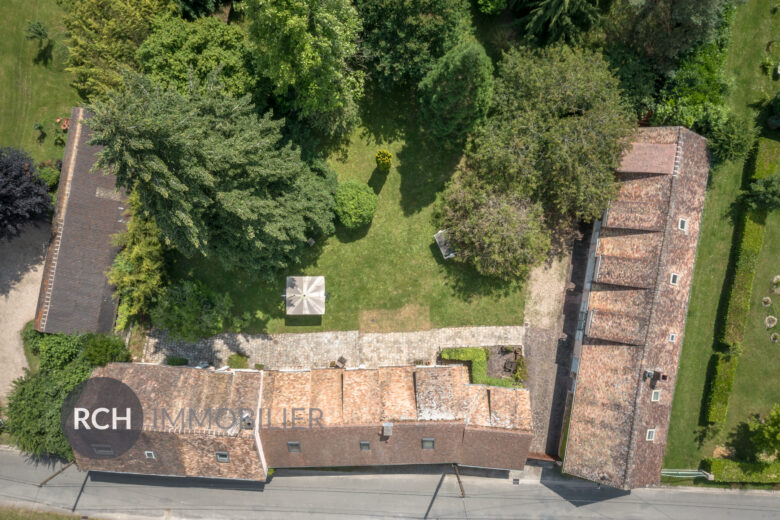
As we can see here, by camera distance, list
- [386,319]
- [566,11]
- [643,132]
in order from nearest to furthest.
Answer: [566,11] → [643,132] → [386,319]

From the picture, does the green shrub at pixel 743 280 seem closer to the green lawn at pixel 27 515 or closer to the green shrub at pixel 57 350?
the green shrub at pixel 57 350

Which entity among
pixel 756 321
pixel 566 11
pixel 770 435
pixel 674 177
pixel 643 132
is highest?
pixel 566 11

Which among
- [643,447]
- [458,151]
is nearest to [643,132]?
[458,151]

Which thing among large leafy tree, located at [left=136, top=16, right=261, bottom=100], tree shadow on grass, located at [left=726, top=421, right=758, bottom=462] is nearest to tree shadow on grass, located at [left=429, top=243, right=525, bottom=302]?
large leafy tree, located at [left=136, top=16, right=261, bottom=100]

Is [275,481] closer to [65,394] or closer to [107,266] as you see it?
[65,394]

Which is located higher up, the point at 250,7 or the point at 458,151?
the point at 250,7

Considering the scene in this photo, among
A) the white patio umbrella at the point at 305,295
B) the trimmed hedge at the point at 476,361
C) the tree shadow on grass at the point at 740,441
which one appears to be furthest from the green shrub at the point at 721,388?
the white patio umbrella at the point at 305,295

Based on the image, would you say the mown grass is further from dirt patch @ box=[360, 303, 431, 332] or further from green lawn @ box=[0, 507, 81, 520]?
green lawn @ box=[0, 507, 81, 520]

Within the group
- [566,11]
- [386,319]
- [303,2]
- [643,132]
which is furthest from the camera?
[386,319]
